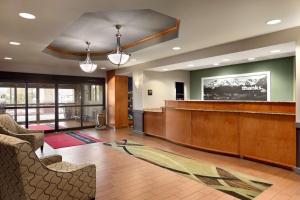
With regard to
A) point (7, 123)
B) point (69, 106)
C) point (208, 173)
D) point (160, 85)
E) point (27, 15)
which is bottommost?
point (208, 173)

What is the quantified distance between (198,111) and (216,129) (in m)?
0.65

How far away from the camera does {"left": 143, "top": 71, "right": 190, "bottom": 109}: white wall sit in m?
7.35

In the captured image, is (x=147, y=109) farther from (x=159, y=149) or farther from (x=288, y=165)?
(x=288, y=165)

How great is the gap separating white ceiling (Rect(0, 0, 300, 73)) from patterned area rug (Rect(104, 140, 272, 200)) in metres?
2.59

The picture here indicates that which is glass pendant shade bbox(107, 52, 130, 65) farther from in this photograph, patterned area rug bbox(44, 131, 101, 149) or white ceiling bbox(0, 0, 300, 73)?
patterned area rug bbox(44, 131, 101, 149)

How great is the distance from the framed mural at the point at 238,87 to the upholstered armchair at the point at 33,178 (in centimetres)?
578

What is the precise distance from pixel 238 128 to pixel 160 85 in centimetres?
378

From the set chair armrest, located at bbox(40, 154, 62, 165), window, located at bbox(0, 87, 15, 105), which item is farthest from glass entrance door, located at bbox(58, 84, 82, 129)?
chair armrest, located at bbox(40, 154, 62, 165)

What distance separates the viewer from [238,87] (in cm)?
695

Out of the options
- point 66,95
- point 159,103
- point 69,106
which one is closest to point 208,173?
point 159,103

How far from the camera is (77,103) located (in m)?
8.59

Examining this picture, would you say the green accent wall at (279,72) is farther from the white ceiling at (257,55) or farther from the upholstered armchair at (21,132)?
the upholstered armchair at (21,132)

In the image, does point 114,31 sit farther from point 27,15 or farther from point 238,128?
point 238,128

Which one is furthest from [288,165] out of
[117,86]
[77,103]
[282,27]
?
[77,103]
